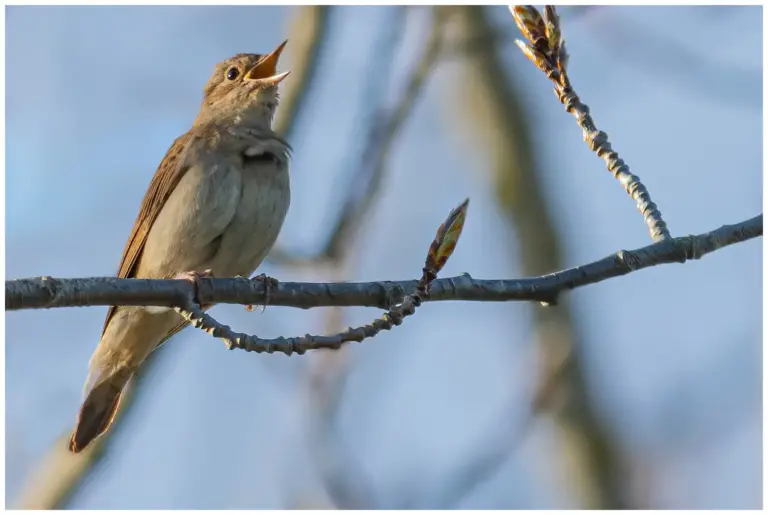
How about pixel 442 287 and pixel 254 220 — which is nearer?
pixel 442 287

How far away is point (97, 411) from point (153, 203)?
4.62 ft

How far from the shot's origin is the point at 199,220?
568 centimetres

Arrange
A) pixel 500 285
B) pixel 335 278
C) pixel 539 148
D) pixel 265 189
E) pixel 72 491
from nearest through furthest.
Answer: pixel 500 285
pixel 72 491
pixel 265 189
pixel 335 278
pixel 539 148

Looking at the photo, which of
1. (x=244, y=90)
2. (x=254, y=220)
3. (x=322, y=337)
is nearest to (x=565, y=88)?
(x=322, y=337)

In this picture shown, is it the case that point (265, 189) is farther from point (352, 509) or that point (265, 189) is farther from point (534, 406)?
point (534, 406)

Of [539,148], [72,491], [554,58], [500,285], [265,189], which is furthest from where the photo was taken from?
[539,148]

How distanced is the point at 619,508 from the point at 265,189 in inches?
130

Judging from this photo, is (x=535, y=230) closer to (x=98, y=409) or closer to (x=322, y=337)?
(x=98, y=409)

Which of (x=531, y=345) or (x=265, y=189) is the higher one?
(x=265, y=189)

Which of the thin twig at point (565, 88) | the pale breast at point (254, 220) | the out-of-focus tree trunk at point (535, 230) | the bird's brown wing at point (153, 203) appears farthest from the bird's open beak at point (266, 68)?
the thin twig at point (565, 88)

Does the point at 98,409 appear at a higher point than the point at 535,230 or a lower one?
lower

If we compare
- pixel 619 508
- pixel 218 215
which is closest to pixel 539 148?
pixel 619 508

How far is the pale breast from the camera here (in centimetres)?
574

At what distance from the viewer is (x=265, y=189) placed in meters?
5.86
